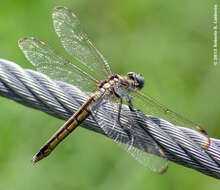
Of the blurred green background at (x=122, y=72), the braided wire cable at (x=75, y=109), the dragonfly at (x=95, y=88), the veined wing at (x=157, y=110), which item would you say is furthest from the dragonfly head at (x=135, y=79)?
the blurred green background at (x=122, y=72)

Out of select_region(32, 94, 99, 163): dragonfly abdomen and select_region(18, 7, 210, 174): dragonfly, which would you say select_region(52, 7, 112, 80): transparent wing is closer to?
select_region(18, 7, 210, 174): dragonfly

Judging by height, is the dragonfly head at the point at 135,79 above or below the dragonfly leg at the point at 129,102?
above

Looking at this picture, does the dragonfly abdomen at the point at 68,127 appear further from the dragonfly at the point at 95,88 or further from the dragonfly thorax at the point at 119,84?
the dragonfly thorax at the point at 119,84

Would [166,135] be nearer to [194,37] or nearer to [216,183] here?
[216,183]

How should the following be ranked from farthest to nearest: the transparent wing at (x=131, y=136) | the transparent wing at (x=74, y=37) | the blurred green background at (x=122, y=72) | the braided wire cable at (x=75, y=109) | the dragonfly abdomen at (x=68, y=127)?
the blurred green background at (x=122, y=72)
the transparent wing at (x=74, y=37)
the dragonfly abdomen at (x=68, y=127)
the transparent wing at (x=131, y=136)
the braided wire cable at (x=75, y=109)

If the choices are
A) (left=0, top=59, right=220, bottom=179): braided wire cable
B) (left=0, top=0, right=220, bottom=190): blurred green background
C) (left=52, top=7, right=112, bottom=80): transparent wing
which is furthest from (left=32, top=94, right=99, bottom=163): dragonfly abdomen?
(left=0, top=0, right=220, bottom=190): blurred green background

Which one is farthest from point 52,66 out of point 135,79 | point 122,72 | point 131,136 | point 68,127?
point 122,72

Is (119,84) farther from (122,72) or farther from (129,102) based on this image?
(122,72)
